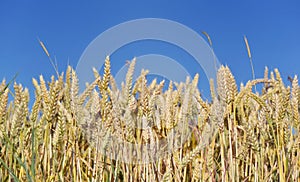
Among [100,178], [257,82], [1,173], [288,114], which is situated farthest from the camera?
[257,82]

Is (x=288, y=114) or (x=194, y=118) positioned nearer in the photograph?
(x=288, y=114)

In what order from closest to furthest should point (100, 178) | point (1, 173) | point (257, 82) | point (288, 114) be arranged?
point (100, 178) → point (1, 173) → point (288, 114) → point (257, 82)

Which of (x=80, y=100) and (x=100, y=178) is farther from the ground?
(x=80, y=100)

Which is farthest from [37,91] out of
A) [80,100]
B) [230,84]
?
[230,84]

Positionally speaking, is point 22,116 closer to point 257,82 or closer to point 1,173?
point 1,173

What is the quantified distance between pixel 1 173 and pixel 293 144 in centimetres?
70

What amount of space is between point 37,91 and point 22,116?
0.92 ft

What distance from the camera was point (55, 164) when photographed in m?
0.92

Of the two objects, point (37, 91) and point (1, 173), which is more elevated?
point (37, 91)

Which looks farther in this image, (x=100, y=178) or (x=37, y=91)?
(x=37, y=91)

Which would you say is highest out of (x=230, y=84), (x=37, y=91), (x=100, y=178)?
(x=37, y=91)

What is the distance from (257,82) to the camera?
45.9 inches

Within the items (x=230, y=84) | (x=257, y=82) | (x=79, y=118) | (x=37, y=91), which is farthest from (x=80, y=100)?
(x=257, y=82)

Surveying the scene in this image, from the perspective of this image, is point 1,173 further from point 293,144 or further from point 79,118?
point 293,144
